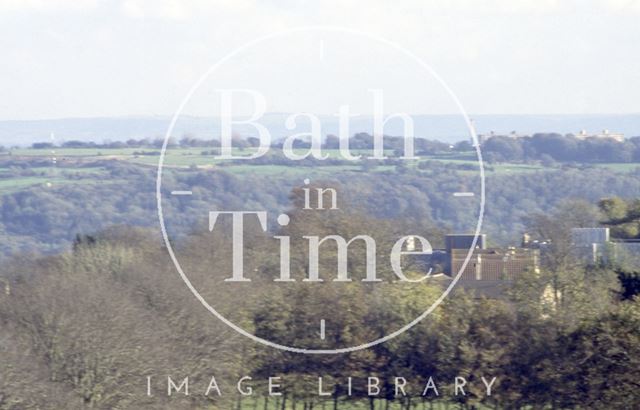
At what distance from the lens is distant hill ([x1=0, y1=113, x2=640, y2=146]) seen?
949 inches

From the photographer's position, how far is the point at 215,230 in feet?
81.5

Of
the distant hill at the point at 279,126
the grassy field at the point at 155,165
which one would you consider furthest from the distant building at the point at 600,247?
the grassy field at the point at 155,165

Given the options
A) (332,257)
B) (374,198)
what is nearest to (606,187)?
(374,198)

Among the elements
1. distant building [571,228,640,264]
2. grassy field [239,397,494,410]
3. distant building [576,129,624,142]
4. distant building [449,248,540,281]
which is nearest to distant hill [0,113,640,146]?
distant building [576,129,624,142]

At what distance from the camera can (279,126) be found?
22.5 metres

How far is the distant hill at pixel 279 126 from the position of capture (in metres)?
24.1

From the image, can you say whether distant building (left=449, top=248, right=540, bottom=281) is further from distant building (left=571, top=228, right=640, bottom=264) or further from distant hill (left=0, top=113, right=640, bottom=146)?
distant hill (left=0, top=113, right=640, bottom=146)

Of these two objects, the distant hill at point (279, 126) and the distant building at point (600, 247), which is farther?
the distant building at point (600, 247)

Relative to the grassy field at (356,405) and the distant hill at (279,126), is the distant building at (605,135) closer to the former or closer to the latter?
the distant hill at (279,126)

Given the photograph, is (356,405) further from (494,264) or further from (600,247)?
(600,247)

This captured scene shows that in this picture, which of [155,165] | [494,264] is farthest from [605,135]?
[494,264]

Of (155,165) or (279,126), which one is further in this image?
(155,165)

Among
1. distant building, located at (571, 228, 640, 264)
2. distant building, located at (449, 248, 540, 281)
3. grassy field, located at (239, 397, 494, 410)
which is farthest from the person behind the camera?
distant building, located at (571, 228, 640, 264)

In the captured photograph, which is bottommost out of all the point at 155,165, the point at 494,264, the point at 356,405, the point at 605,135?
the point at 356,405
